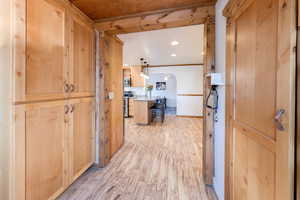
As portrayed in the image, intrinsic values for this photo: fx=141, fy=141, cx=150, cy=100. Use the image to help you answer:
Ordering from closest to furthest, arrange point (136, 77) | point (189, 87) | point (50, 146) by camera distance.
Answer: point (50, 146) → point (189, 87) → point (136, 77)

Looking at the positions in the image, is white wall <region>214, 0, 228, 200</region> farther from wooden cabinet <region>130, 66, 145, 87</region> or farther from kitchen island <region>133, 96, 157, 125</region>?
wooden cabinet <region>130, 66, 145, 87</region>

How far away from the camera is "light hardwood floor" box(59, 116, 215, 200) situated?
5.36ft

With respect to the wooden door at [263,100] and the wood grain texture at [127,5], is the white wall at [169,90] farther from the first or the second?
the wooden door at [263,100]

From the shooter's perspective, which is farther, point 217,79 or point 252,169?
point 217,79

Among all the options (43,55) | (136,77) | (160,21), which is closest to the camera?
(43,55)

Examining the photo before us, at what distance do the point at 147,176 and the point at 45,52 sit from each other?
6.28ft

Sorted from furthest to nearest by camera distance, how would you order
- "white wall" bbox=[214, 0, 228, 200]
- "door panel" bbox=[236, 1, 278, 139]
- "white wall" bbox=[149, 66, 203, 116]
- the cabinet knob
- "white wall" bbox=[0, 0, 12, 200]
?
1. "white wall" bbox=[149, 66, 203, 116]
2. the cabinet knob
3. "white wall" bbox=[214, 0, 228, 200]
4. "white wall" bbox=[0, 0, 12, 200]
5. "door panel" bbox=[236, 1, 278, 139]

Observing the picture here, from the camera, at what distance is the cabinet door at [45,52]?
1175 mm

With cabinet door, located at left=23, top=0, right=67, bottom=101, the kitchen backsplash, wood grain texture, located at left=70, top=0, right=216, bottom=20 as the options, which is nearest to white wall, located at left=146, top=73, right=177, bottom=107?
the kitchen backsplash

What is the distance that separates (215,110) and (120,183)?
5.00 feet

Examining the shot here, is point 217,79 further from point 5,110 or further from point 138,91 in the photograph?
point 138,91

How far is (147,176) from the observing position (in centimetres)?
199

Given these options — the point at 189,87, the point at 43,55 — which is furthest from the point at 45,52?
the point at 189,87

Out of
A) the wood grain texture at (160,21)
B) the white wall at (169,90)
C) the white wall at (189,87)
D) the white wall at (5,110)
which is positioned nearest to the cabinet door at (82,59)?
the wood grain texture at (160,21)
